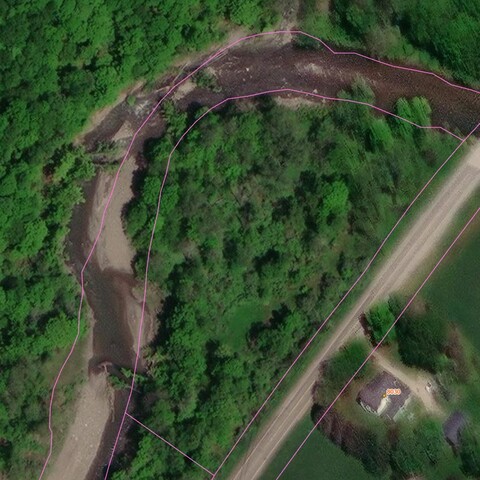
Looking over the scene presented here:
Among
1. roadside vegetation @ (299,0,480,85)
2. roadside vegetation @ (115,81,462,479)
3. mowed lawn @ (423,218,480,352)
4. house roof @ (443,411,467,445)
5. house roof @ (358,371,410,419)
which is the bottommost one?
house roof @ (443,411,467,445)

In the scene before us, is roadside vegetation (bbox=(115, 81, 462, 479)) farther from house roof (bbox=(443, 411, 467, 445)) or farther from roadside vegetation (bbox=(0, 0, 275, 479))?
house roof (bbox=(443, 411, 467, 445))

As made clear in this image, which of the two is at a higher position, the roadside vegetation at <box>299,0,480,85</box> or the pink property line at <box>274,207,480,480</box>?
the roadside vegetation at <box>299,0,480,85</box>

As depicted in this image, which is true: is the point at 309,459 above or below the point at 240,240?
below

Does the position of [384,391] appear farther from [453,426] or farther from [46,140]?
[46,140]

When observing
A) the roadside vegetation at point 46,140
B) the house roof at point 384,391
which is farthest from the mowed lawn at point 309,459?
the roadside vegetation at point 46,140

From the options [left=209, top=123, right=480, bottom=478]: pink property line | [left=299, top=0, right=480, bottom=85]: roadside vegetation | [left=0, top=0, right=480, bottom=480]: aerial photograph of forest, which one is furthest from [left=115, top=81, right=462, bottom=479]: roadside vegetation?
[left=299, top=0, right=480, bottom=85]: roadside vegetation

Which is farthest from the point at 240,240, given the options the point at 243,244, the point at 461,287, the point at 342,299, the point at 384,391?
the point at 461,287

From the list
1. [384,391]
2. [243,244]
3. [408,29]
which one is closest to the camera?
[243,244]

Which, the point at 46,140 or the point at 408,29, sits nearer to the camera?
the point at 46,140
